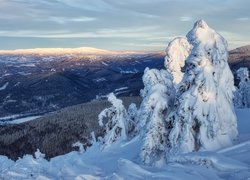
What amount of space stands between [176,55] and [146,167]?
2049 centimetres

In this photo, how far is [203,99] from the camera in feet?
81.7

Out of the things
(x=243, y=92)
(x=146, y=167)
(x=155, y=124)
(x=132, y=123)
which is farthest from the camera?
(x=243, y=92)

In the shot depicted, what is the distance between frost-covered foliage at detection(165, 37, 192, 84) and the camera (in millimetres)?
40375

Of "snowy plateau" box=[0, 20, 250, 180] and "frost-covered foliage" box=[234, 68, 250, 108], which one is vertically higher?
"snowy plateau" box=[0, 20, 250, 180]

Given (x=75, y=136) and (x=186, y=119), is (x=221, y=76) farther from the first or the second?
(x=75, y=136)

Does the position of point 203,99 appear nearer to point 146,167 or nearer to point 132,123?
point 146,167

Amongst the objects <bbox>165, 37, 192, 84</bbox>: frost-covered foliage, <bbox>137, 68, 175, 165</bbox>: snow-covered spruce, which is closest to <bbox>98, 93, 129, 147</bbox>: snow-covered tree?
<bbox>165, 37, 192, 84</bbox>: frost-covered foliage

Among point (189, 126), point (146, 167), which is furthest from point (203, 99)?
point (146, 167)

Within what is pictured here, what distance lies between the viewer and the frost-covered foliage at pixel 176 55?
4038 cm

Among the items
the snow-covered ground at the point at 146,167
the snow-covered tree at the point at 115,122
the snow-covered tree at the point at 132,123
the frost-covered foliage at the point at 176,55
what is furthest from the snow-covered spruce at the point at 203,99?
the frost-covered foliage at the point at 176,55

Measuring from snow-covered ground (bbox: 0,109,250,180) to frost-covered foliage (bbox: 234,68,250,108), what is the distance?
104 ft

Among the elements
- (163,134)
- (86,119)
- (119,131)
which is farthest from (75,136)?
(163,134)

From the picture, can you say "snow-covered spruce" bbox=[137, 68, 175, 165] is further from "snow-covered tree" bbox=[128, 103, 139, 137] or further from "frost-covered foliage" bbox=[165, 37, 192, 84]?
"frost-covered foliage" bbox=[165, 37, 192, 84]

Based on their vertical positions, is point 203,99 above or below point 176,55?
below
